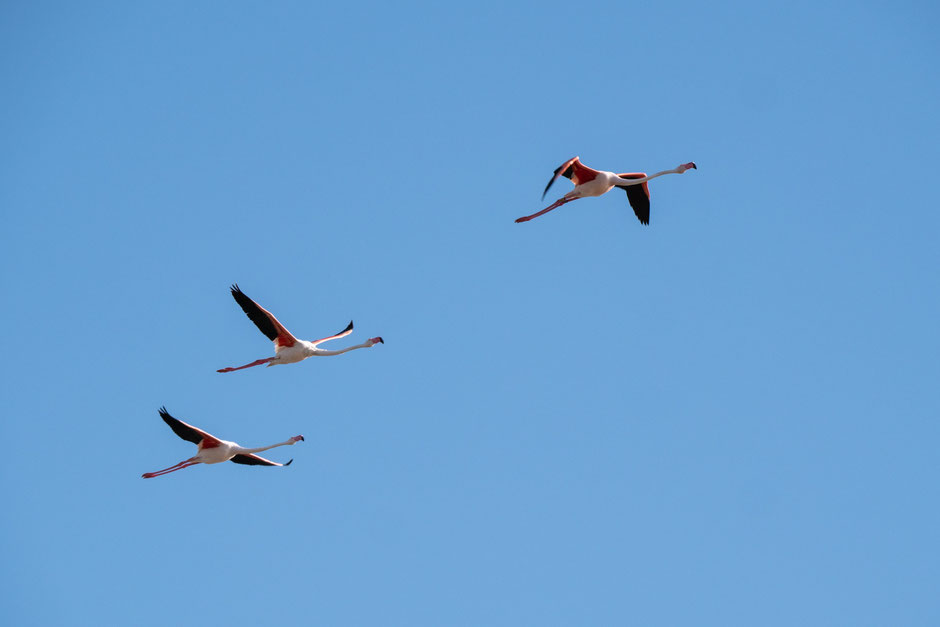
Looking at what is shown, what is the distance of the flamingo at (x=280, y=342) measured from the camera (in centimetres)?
2116

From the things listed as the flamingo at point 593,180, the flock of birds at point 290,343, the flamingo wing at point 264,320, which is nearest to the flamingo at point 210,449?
the flock of birds at point 290,343

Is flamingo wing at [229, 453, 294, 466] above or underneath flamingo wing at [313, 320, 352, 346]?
underneath

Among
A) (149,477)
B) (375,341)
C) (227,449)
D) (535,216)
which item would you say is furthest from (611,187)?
(149,477)

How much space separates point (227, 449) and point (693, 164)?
1048 centimetres

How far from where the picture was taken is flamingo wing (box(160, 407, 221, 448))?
21094 mm

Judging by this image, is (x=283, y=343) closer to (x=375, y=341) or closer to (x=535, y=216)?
(x=375, y=341)

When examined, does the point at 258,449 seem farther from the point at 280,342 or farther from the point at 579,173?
the point at 579,173

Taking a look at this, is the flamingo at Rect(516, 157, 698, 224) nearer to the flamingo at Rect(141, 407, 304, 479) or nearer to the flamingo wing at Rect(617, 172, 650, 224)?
the flamingo wing at Rect(617, 172, 650, 224)

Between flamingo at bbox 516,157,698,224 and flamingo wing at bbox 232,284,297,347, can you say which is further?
flamingo at bbox 516,157,698,224

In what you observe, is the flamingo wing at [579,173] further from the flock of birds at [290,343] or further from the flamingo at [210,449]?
the flamingo at [210,449]

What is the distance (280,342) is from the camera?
71.9 ft

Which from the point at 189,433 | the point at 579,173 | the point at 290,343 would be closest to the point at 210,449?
the point at 189,433

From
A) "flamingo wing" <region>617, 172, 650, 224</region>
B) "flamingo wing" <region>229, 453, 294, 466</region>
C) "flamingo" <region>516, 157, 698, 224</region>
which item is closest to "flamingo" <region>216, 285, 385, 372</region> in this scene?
"flamingo wing" <region>229, 453, 294, 466</region>

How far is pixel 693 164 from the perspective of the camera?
71.6 ft
